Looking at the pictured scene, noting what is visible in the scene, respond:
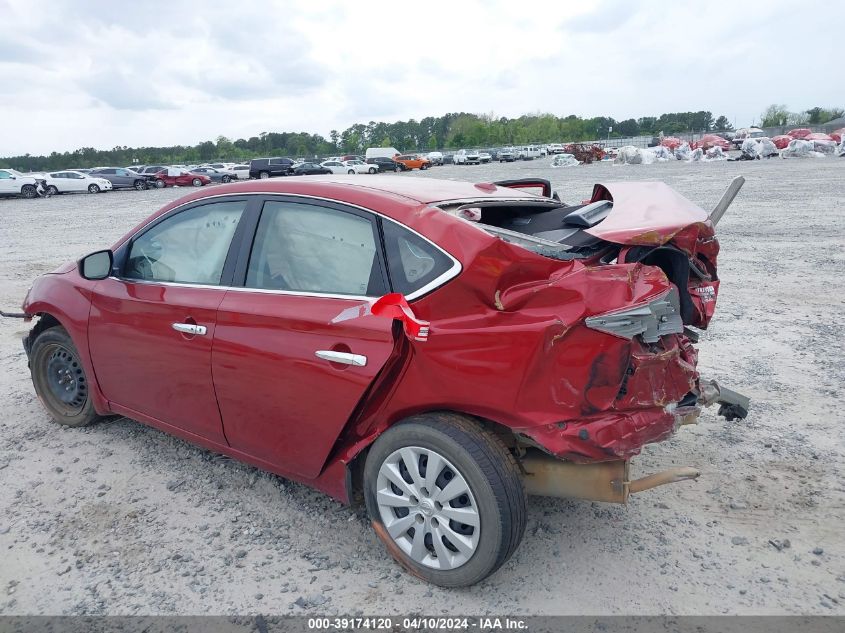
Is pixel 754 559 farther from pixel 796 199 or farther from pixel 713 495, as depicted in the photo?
pixel 796 199

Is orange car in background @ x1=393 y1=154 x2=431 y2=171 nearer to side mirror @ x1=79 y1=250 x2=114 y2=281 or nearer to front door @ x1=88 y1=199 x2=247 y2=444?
side mirror @ x1=79 y1=250 x2=114 y2=281

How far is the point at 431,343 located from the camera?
270cm

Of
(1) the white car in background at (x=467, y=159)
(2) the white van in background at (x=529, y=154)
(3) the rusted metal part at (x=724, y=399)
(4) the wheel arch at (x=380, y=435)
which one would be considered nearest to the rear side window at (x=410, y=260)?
(4) the wheel arch at (x=380, y=435)

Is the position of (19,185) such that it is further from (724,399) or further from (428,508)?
(724,399)

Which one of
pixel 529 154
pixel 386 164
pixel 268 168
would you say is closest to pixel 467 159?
pixel 529 154

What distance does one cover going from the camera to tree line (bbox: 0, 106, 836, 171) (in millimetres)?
85625

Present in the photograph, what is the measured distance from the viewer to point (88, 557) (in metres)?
3.14

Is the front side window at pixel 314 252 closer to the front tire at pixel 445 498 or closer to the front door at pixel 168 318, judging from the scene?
the front door at pixel 168 318

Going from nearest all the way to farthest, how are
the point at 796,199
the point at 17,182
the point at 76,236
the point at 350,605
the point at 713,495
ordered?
1. the point at 350,605
2. the point at 713,495
3. the point at 76,236
4. the point at 796,199
5. the point at 17,182

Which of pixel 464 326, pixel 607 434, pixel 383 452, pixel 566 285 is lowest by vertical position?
pixel 383 452

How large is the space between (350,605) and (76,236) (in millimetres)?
15081

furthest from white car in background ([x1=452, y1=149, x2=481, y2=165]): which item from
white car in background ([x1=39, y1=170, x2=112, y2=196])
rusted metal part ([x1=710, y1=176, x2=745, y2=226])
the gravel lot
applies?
rusted metal part ([x1=710, y1=176, x2=745, y2=226])

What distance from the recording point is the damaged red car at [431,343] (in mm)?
2578

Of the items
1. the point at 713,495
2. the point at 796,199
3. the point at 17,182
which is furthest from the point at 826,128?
the point at 713,495
